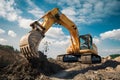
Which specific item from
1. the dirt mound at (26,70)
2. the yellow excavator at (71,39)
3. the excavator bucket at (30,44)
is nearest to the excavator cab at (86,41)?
the yellow excavator at (71,39)

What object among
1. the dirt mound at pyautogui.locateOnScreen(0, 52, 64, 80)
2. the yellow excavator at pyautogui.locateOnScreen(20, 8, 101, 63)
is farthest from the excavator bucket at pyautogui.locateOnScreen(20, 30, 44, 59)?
the dirt mound at pyautogui.locateOnScreen(0, 52, 64, 80)

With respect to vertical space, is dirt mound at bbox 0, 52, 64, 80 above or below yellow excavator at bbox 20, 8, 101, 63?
below

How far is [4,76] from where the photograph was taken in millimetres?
13945

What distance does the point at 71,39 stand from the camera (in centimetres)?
2091

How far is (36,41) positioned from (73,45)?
7.17 metres

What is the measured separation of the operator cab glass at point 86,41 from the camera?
20.7 meters

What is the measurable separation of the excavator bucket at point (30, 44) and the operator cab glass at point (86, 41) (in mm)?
7005

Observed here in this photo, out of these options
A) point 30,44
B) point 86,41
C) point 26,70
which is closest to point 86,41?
point 86,41

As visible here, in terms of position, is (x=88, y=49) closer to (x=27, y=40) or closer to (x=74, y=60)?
(x=74, y=60)

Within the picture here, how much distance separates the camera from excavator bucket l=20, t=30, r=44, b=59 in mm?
14234

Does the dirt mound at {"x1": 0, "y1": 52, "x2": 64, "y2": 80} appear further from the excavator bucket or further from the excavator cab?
the excavator cab

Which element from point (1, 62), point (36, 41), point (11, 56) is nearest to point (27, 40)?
point (36, 41)

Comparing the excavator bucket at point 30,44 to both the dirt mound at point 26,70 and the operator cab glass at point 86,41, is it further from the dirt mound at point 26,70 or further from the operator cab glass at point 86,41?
the operator cab glass at point 86,41

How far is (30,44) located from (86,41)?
8.14 metres
